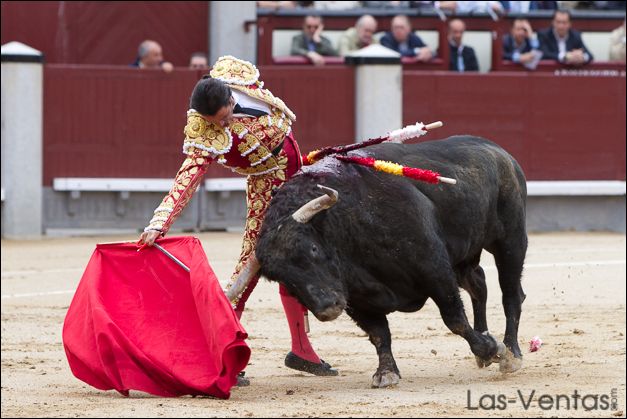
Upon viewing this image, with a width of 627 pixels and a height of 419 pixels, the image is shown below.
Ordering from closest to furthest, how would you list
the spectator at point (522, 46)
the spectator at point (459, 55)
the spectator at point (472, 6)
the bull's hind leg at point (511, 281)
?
the bull's hind leg at point (511, 281) < the spectator at point (459, 55) < the spectator at point (522, 46) < the spectator at point (472, 6)

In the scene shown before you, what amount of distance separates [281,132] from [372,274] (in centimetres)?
60

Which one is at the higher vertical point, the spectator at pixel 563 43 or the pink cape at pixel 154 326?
the spectator at pixel 563 43

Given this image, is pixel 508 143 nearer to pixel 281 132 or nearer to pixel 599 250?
pixel 599 250

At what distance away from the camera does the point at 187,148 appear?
17.3ft

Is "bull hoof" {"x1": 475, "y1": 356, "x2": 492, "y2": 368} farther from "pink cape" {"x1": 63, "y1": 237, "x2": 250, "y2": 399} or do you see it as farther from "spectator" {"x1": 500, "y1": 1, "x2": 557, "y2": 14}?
"spectator" {"x1": 500, "y1": 1, "x2": 557, "y2": 14}

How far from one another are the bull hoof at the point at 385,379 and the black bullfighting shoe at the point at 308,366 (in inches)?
16.5

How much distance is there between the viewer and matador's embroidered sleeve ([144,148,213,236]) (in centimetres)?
521

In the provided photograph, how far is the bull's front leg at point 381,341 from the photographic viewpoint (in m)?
5.29

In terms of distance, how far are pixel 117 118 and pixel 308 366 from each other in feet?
19.4

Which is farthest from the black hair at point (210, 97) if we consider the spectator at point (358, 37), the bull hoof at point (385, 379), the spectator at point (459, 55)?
the spectator at point (459, 55)

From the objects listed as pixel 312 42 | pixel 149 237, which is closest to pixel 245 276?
pixel 149 237

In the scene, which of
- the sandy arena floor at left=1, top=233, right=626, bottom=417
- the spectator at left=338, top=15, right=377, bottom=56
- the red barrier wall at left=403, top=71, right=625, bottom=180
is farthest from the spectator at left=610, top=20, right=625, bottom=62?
the sandy arena floor at left=1, top=233, right=626, bottom=417

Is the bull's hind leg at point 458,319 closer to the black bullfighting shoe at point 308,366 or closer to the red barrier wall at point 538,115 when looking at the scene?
the black bullfighting shoe at point 308,366

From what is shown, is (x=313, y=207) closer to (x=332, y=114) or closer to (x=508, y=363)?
(x=508, y=363)
